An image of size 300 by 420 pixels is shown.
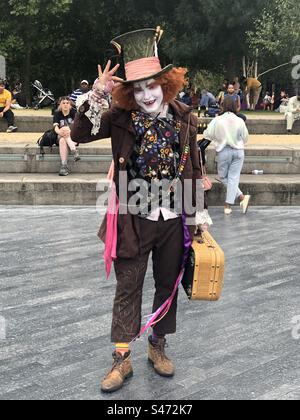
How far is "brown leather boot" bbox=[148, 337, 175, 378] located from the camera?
11.7 ft

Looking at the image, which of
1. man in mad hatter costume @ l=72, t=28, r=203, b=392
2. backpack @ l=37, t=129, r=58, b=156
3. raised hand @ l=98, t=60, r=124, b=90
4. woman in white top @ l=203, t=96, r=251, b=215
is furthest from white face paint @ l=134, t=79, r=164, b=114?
backpack @ l=37, t=129, r=58, b=156

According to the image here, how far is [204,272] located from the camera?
3.48m

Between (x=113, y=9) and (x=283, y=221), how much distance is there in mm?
26656

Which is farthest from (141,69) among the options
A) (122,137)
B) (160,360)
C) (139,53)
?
(160,360)

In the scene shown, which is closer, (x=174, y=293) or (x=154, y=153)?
(x=154, y=153)

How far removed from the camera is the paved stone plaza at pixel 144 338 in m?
3.45

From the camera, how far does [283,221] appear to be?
8.20 metres

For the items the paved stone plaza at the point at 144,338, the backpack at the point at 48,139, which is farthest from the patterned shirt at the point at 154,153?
the backpack at the point at 48,139

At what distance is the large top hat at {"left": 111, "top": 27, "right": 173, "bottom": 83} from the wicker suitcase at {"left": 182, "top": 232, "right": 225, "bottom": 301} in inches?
42.1

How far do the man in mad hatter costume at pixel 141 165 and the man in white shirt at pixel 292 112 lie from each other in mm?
10696

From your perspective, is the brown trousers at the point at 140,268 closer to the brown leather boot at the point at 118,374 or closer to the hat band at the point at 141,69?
the brown leather boot at the point at 118,374

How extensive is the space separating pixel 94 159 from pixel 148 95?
699 centimetres

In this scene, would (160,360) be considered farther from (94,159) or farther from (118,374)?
(94,159)
